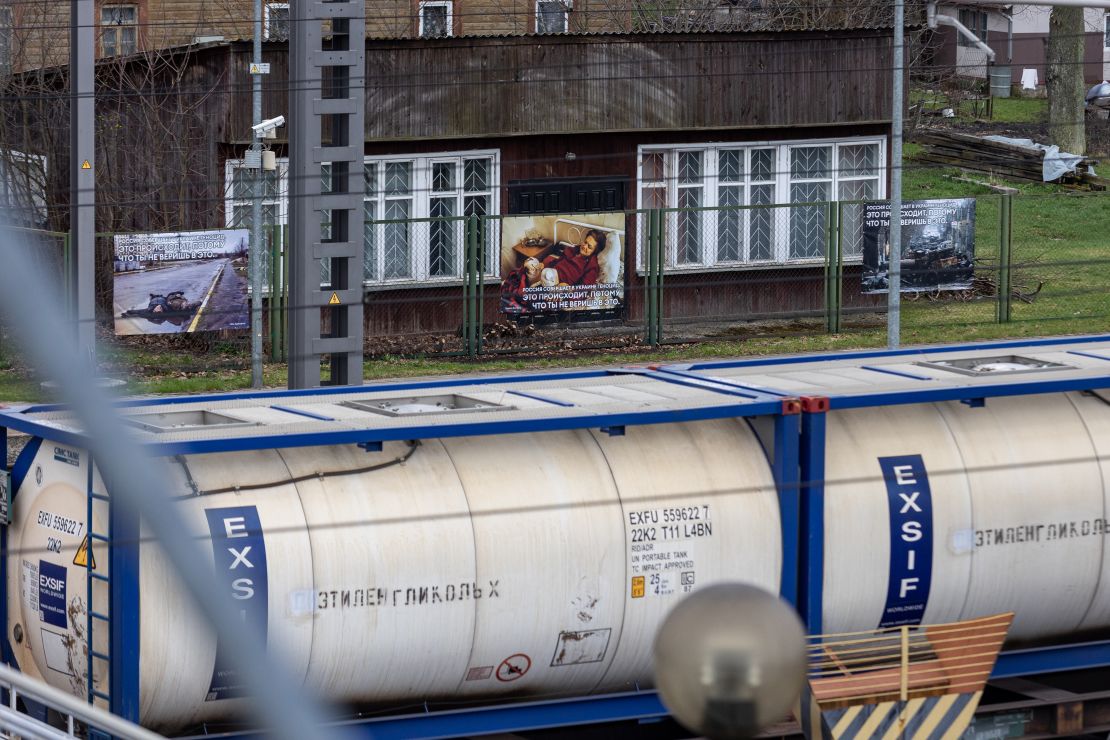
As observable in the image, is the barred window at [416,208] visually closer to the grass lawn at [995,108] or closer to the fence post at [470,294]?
the fence post at [470,294]

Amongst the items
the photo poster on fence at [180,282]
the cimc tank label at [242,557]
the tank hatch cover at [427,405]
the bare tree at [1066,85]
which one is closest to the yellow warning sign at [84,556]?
the cimc tank label at [242,557]

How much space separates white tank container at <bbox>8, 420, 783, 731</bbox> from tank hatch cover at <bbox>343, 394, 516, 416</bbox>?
0.54 meters

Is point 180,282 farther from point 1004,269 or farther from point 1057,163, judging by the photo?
point 1057,163

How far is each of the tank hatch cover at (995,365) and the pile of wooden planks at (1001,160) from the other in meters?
26.1

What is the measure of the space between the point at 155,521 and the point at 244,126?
21289 mm

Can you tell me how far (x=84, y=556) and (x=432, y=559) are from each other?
5.63 ft

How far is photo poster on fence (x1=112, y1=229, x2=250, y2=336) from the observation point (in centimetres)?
2103

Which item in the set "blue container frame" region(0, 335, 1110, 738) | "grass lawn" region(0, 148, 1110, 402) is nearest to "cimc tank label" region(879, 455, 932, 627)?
"blue container frame" region(0, 335, 1110, 738)

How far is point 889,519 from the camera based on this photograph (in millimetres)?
9492

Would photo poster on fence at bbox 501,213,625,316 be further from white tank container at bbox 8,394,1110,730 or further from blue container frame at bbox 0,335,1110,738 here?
white tank container at bbox 8,394,1110,730

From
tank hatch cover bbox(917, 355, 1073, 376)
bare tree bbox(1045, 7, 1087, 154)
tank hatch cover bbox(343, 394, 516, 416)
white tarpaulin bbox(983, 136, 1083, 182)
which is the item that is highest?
bare tree bbox(1045, 7, 1087, 154)

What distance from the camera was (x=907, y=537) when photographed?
9539 millimetres

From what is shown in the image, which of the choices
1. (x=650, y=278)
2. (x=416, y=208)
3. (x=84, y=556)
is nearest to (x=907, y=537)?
(x=84, y=556)

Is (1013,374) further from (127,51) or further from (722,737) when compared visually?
(127,51)
